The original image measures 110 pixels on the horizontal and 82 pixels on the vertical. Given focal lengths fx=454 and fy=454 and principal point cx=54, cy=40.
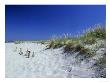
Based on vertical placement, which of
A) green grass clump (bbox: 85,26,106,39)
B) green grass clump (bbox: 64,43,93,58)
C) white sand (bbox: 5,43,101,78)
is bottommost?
white sand (bbox: 5,43,101,78)

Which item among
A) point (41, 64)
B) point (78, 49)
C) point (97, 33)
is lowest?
point (41, 64)

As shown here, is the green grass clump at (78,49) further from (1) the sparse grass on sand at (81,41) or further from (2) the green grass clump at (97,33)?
(2) the green grass clump at (97,33)

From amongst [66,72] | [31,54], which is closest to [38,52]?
[31,54]

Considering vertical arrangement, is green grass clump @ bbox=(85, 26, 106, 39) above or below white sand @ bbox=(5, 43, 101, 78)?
above

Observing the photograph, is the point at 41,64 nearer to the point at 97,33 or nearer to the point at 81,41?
the point at 81,41

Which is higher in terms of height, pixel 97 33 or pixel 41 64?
pixel 97 33

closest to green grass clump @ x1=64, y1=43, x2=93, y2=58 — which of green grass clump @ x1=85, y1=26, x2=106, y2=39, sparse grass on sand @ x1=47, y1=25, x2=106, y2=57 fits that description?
sparse grass on sand @ x1=47, y1=25, x2=106, y2=57

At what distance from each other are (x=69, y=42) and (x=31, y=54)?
33 centimetres

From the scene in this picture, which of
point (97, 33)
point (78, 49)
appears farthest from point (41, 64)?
point (97, 33)

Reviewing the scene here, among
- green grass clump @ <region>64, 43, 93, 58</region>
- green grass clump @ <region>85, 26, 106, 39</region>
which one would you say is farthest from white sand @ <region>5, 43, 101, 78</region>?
green grass clump @ <region>85, 26, 106, 39</region>

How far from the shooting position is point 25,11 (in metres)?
3.74

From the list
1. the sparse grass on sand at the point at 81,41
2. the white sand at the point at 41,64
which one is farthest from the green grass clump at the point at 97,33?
the white sand at the point at 41,64

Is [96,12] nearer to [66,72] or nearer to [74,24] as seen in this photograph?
[74,24]

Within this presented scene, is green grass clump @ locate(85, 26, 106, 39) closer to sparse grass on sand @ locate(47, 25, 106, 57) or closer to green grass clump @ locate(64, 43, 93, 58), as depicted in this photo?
sparse grass on sand @ locate(47, 25, 106, 57)
